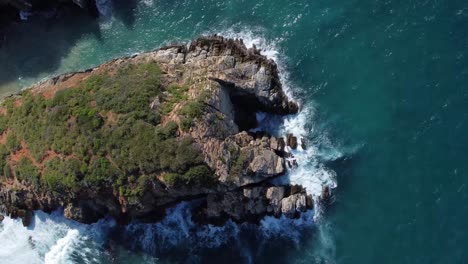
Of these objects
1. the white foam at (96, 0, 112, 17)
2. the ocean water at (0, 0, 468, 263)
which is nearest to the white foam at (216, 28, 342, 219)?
the ocean water at (0, 0, 468, 263)

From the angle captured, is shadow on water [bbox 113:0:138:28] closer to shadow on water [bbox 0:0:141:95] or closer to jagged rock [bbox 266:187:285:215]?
shadow on water [bbox 0:0:141:95]

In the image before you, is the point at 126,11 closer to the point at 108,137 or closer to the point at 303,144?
the point at 108,137

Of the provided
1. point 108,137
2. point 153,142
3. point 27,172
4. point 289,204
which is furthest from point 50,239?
point 289,204

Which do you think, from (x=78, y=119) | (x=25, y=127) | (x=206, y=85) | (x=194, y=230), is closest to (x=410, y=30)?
(x=206, y=85)

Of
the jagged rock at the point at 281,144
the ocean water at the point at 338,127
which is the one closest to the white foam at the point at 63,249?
the ocean water at the point at 338,127

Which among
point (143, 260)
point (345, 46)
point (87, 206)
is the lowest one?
point (143, 260)

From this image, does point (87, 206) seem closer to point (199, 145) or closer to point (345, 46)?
point (199, 145)
